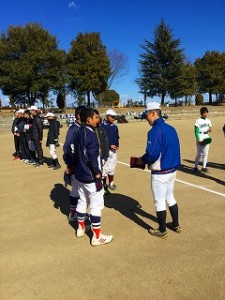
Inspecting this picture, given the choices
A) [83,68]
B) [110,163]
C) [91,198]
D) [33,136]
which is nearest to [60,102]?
[83,68]

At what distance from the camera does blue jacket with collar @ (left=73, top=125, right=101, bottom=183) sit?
4527 millimetres

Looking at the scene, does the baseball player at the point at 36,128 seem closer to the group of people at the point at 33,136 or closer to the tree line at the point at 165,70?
the group of people at the point at 33,136

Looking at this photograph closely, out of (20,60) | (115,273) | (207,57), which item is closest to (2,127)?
(20,60)

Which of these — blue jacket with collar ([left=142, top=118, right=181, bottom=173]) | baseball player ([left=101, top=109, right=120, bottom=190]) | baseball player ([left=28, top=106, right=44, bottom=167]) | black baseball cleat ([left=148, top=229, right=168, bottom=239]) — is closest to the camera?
blue jacket with collar ([left=142, top=118, right=181, bottom=173])

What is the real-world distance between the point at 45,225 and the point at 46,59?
3584 cm

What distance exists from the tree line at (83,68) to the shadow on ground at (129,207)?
3283 centimetres

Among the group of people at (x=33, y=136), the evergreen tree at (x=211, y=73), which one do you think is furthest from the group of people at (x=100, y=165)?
the evergreen tree at (x=211, y=73)

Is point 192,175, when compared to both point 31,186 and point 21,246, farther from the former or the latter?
point 21,246

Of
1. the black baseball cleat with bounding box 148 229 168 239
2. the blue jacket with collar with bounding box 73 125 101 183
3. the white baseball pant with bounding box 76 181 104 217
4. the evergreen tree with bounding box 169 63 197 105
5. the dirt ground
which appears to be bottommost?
the dirt ground

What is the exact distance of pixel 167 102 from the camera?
182 ft

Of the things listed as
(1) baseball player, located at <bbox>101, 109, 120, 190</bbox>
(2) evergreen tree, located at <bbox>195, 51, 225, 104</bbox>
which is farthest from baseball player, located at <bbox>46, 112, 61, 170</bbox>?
(2) evergreen tree, located at <bbox>195, 51, 225, 104</bbox>

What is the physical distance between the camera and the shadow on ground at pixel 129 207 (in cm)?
579

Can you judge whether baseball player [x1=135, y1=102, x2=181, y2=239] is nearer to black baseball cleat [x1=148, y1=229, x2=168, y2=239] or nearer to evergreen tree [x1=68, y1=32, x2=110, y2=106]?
black baseball cleat [x1=148, y1=229, x2=168, y2=239]

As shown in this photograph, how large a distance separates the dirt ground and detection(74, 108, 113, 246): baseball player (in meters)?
0.42
